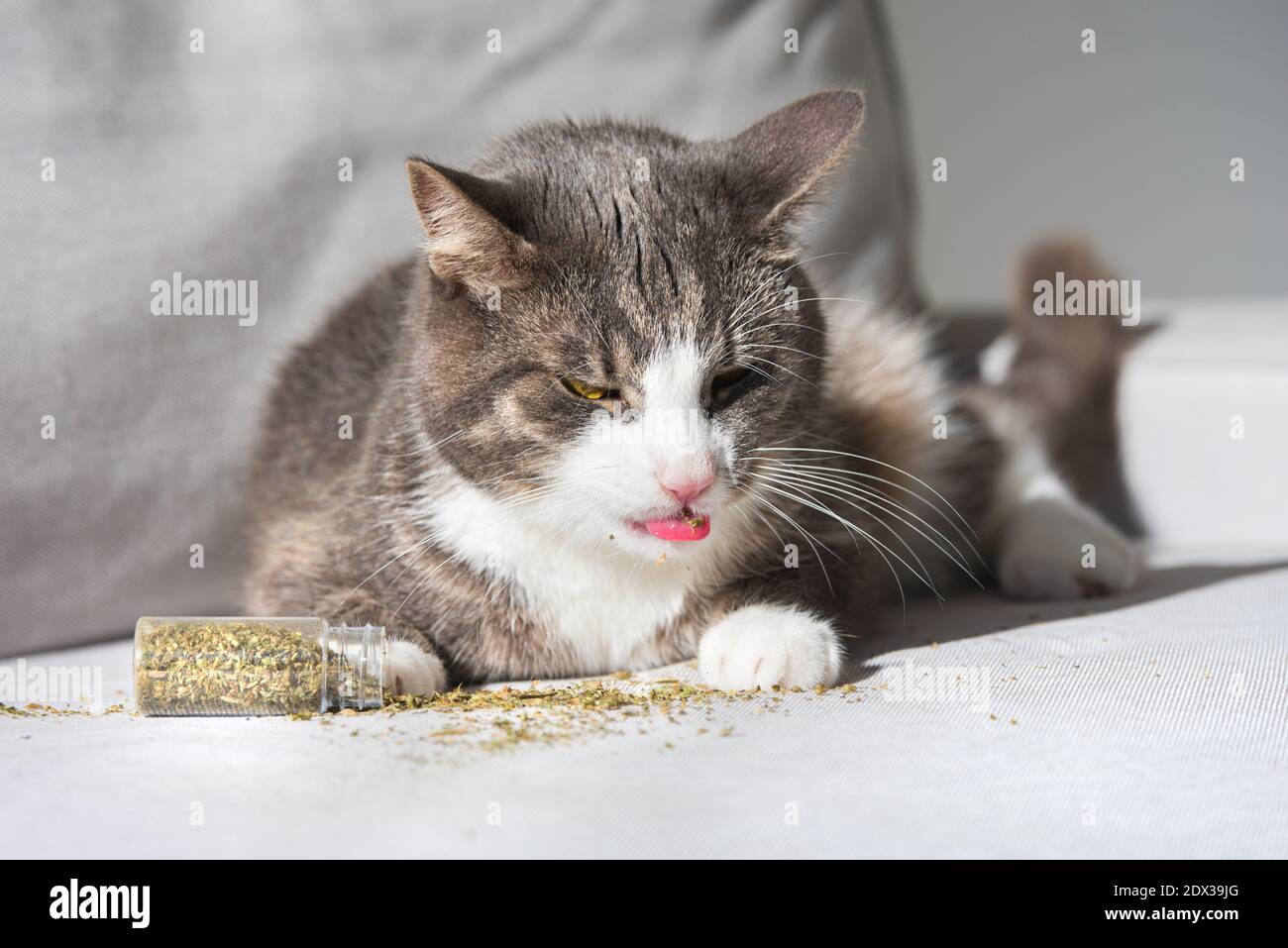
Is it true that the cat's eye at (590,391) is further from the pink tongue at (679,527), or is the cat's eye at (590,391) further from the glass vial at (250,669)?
the glass vial at (250,669)

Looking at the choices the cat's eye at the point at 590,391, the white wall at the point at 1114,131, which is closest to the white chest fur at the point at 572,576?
the cat's eye at the point at 590,391

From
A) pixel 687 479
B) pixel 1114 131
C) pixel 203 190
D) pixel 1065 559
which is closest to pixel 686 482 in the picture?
pixel 687 479

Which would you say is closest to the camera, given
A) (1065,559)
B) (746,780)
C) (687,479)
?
(746,780)

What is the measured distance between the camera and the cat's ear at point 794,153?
1283mm

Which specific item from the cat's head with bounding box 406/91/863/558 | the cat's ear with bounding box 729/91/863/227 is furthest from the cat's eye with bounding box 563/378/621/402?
the cat's ear with bounding box 729/91/863/227

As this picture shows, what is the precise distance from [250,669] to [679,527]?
1.50 feet

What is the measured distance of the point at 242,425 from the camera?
73.8 inches

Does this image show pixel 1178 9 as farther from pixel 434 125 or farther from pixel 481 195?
pixel 481 195

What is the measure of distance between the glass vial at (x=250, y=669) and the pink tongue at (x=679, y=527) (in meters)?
0.32

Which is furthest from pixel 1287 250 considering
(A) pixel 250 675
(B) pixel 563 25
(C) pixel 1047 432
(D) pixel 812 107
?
(A) pixel 250 675

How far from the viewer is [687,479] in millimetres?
1113

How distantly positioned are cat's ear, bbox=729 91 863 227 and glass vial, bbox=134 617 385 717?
63 cm

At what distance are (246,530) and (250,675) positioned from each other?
0.60 meters

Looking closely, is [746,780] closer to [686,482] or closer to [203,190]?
[686,482]
